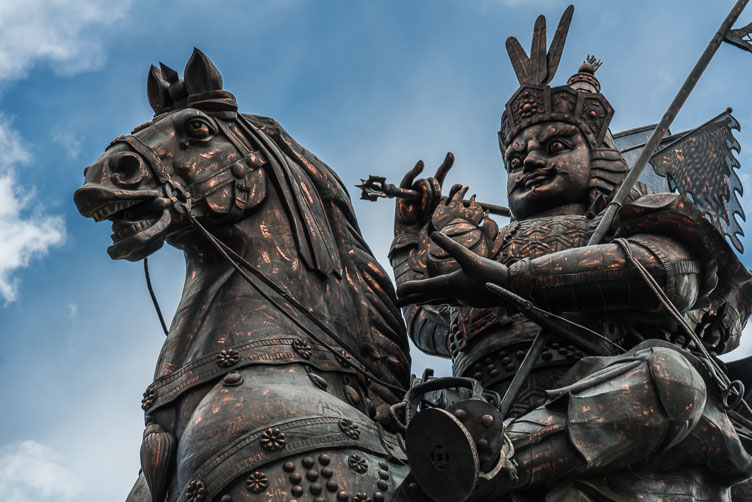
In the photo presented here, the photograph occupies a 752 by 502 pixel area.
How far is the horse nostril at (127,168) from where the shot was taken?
5.95 m

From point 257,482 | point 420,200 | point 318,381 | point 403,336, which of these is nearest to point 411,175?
point 420,200

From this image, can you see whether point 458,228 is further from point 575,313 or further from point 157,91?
point 157,91

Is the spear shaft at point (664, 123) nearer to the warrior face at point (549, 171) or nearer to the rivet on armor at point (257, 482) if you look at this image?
the warrior face at point (549, 171)

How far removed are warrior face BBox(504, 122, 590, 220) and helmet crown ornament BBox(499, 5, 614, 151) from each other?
0.08 meters

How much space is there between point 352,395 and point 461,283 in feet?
3.34

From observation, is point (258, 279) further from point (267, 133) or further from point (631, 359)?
point (631, 359)

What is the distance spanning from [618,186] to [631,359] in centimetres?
205

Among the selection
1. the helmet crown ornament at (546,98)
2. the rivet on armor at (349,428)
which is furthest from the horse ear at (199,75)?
the helmet crown ornament at (546,98)

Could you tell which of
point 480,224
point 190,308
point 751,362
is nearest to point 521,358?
point 480,224

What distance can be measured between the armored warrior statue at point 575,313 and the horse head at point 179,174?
112 cm

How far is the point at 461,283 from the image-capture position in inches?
263

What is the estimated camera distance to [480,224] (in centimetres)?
733

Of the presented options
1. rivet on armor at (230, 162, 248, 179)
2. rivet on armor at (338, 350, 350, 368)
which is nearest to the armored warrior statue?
rivet on armor at (338, 350, 350, 368)

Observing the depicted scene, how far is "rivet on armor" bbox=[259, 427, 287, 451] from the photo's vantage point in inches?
213
